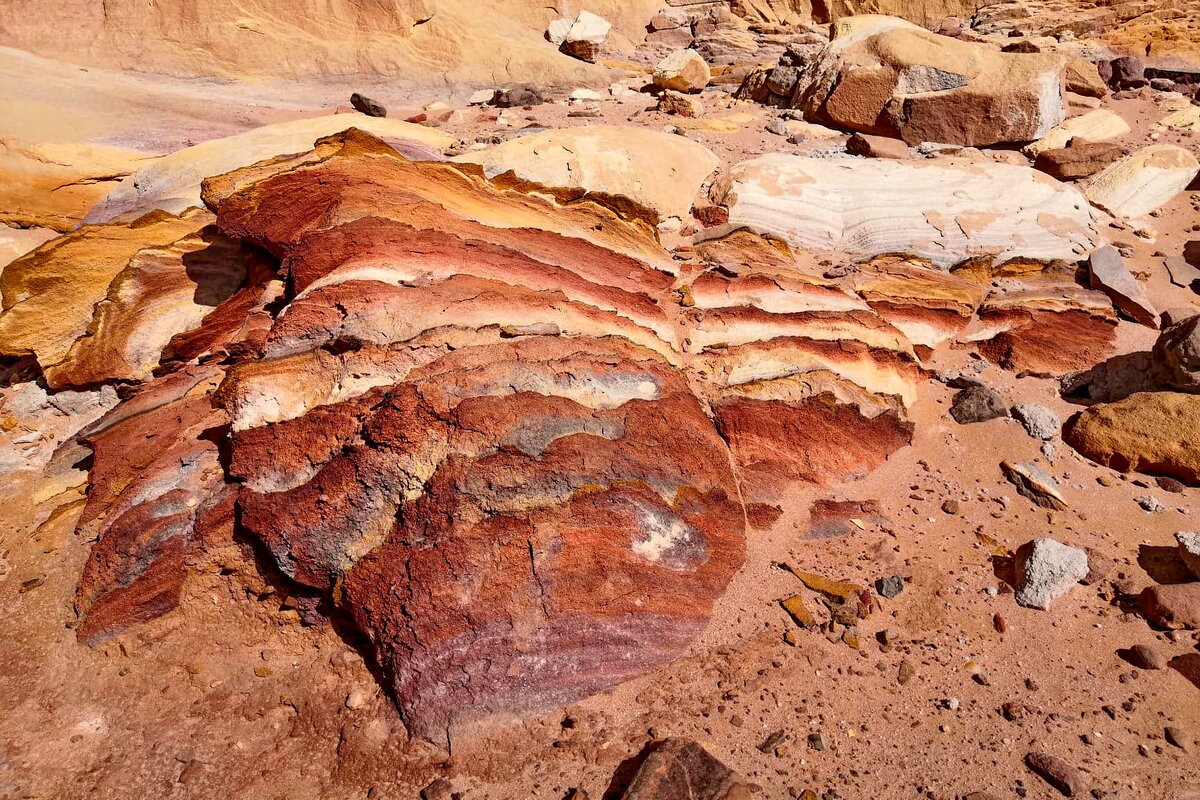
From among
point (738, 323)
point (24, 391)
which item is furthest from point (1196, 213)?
point (24, 391)

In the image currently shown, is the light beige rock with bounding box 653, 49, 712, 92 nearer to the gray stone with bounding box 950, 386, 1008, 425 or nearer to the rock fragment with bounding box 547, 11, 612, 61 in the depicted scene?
the rock fragment with bounding box 547, 11, 612, 61

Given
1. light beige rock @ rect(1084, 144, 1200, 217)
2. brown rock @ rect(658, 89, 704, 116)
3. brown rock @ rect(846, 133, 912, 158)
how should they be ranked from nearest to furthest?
light beige rock @ rect(1084, 144, 1200, 217)
brown rock @ rect(846, 133, 912, 158)
brown rock @ rect(658, 89, 704, 116)

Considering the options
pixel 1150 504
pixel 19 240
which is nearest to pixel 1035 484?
pixel 1150 504

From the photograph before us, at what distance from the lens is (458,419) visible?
8.95 feet

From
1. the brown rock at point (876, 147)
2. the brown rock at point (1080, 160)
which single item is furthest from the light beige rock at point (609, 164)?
the brown rock at point (1080, 160)

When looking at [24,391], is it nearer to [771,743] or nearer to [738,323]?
[738,323]

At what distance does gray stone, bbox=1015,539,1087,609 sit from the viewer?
2869 mm

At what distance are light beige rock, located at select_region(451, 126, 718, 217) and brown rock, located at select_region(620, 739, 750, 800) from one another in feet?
12.9

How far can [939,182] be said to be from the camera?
551cm

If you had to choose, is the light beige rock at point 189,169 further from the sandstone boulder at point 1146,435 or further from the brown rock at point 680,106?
the sandstone boulder at point 1146,435

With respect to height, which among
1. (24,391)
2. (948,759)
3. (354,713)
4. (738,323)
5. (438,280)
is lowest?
(24,391)

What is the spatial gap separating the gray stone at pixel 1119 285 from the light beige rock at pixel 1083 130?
2.27 m

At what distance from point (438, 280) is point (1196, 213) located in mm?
6415

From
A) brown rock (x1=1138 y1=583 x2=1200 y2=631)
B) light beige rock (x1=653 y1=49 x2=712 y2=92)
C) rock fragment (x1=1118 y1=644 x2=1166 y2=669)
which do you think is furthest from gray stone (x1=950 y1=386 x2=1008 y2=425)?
light beige rock (x1=653 y1=49 x2=712 y2=92)
